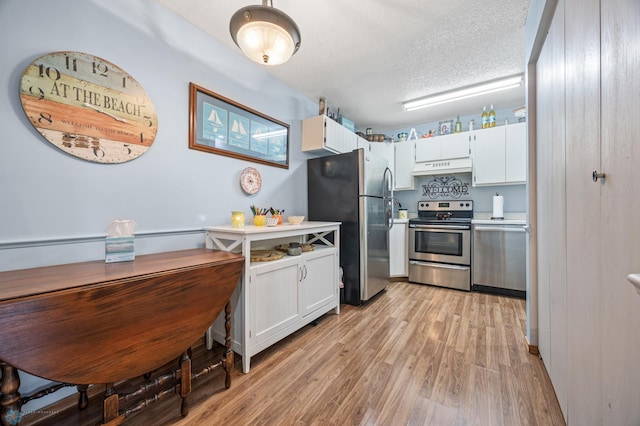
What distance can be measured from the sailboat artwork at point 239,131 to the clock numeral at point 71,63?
99cm

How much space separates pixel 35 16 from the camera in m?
1.23

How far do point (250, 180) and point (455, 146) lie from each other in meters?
3.02

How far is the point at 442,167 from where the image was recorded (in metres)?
3.61

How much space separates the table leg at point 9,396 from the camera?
861 millimetres

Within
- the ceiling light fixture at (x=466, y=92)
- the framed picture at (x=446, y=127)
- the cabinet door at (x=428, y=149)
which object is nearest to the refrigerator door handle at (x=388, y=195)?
the cabinet door at (x=428, y=149)

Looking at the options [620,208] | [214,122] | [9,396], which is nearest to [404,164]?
[214,122]

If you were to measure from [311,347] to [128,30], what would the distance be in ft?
8.44

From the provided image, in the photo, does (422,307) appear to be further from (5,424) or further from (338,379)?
(5,424)

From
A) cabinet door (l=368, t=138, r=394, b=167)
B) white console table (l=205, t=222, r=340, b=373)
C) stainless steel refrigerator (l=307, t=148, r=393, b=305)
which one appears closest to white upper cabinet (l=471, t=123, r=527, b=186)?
cabinet door (l=368, t=138, r=394, b=167)

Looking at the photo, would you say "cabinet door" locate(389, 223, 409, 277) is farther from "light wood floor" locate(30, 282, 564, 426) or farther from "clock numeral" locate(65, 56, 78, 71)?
"clock numeral" locate(65, 56, 78, 71)

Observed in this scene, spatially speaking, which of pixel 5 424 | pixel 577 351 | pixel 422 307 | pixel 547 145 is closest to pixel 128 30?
pixel 5 424

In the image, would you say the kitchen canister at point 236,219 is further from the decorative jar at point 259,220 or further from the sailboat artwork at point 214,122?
the sailboat artwork at point 214,122

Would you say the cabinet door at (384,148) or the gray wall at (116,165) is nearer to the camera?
the gray wall at (116,165)

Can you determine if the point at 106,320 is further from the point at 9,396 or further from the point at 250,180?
the point at 250,180
